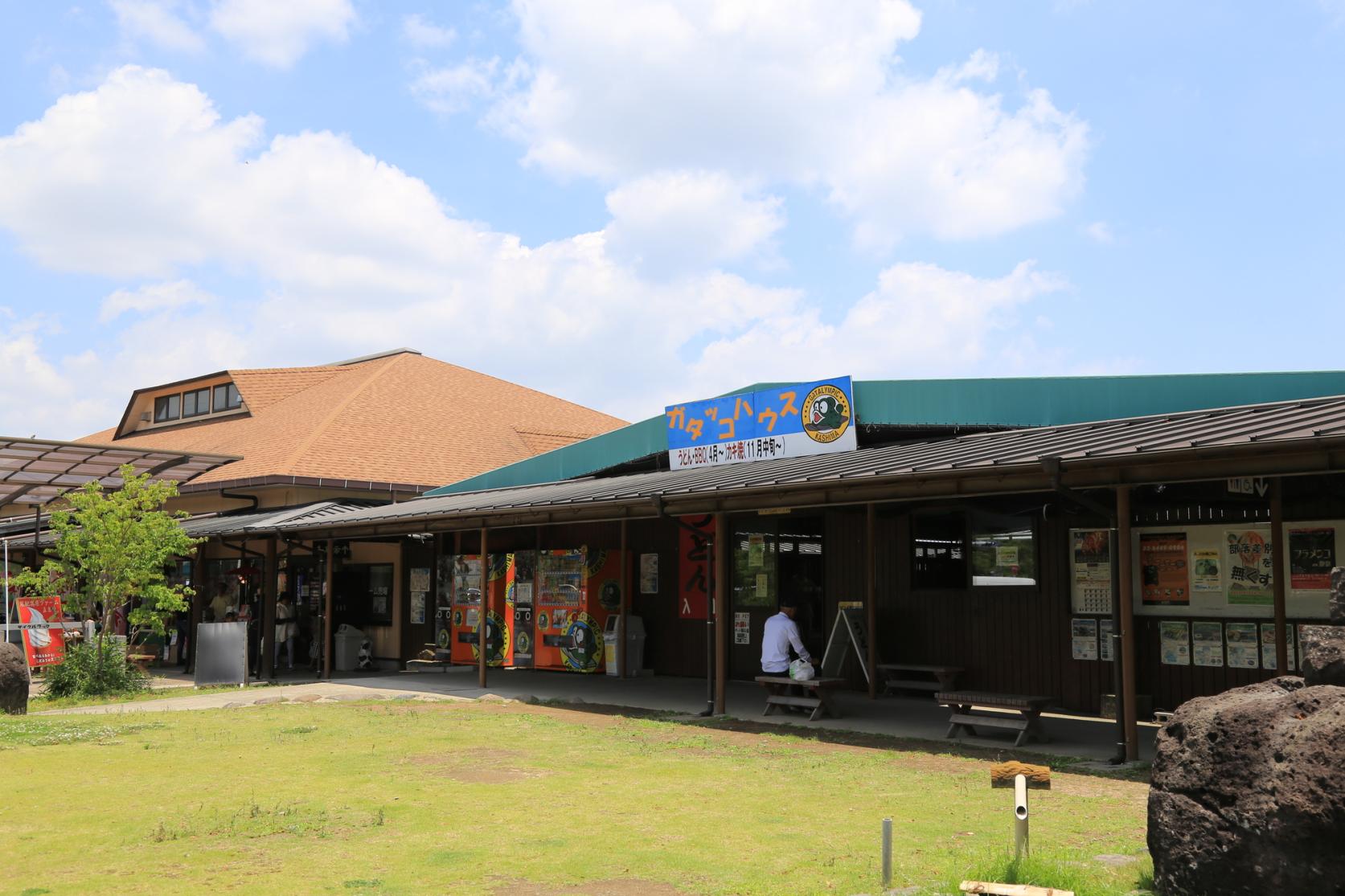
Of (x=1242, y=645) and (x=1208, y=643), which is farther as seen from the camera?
(x=1208, y=643)

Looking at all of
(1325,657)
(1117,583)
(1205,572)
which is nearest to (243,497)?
(1205,572)

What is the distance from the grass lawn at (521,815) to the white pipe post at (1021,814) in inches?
5.0

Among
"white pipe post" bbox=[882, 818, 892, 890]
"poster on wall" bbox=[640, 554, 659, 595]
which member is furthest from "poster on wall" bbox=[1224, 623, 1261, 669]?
"poster on wall" bbox=[640, 554, 659, 595]

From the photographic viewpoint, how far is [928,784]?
8961mm

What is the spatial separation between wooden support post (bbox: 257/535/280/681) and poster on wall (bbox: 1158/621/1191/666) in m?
14.4

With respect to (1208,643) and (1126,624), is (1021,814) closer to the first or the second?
(1126,624)

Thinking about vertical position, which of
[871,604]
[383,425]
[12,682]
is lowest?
[12,682]

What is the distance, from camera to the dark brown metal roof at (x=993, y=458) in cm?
884

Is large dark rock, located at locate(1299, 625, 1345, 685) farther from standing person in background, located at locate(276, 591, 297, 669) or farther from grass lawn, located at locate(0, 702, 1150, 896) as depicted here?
standing person in background, located at locate(276, 591, 297, 669)

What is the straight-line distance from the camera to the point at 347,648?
2205 centimetres

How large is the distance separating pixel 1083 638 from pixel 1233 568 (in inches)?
77.5

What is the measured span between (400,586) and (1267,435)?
17.9 m

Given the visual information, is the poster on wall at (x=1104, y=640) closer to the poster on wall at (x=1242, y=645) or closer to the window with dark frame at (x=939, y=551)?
the poster on wall at (x=1242, y=645)

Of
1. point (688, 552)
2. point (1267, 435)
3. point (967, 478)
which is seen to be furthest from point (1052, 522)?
point (688, 552)
